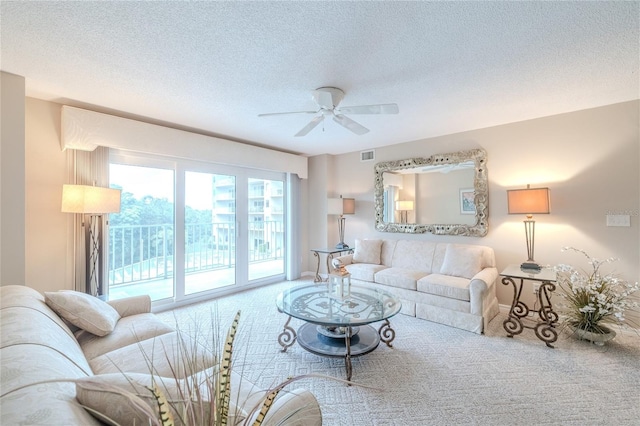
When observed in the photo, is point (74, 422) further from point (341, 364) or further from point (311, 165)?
point (311, 165)

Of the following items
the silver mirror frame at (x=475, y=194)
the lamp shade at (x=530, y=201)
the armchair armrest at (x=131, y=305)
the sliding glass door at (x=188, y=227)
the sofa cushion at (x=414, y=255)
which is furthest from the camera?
the sofa cushion at (x=414, y=255)

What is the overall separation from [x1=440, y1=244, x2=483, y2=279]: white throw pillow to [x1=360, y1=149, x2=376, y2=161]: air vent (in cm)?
207

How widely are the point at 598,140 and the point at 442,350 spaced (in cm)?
288

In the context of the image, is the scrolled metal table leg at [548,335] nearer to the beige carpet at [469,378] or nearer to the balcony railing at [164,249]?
the beige carpet at [469,378]

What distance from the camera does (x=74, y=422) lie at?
2.30 feet

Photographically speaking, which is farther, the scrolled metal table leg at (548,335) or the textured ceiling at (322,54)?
the scrolled metal table leg at (548,335)

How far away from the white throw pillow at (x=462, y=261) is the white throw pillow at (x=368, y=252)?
3.35 ft

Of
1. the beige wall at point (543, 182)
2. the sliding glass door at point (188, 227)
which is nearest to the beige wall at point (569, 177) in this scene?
the beige wall at point (543, 182)

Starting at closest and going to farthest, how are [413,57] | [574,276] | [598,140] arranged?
[413,57], [574,276], [598,140]

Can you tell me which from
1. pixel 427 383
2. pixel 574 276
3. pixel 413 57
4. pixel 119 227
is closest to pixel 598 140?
pixel 574 276

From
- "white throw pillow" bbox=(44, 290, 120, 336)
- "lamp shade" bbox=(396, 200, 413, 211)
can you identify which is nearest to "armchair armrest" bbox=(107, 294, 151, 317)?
"white throw pillow" bbox=(44, 290, 120, 336)

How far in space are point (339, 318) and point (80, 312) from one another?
182cm

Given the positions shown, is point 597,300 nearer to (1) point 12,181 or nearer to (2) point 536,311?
(2) point 536,311

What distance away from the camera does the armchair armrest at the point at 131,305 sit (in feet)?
7.33
